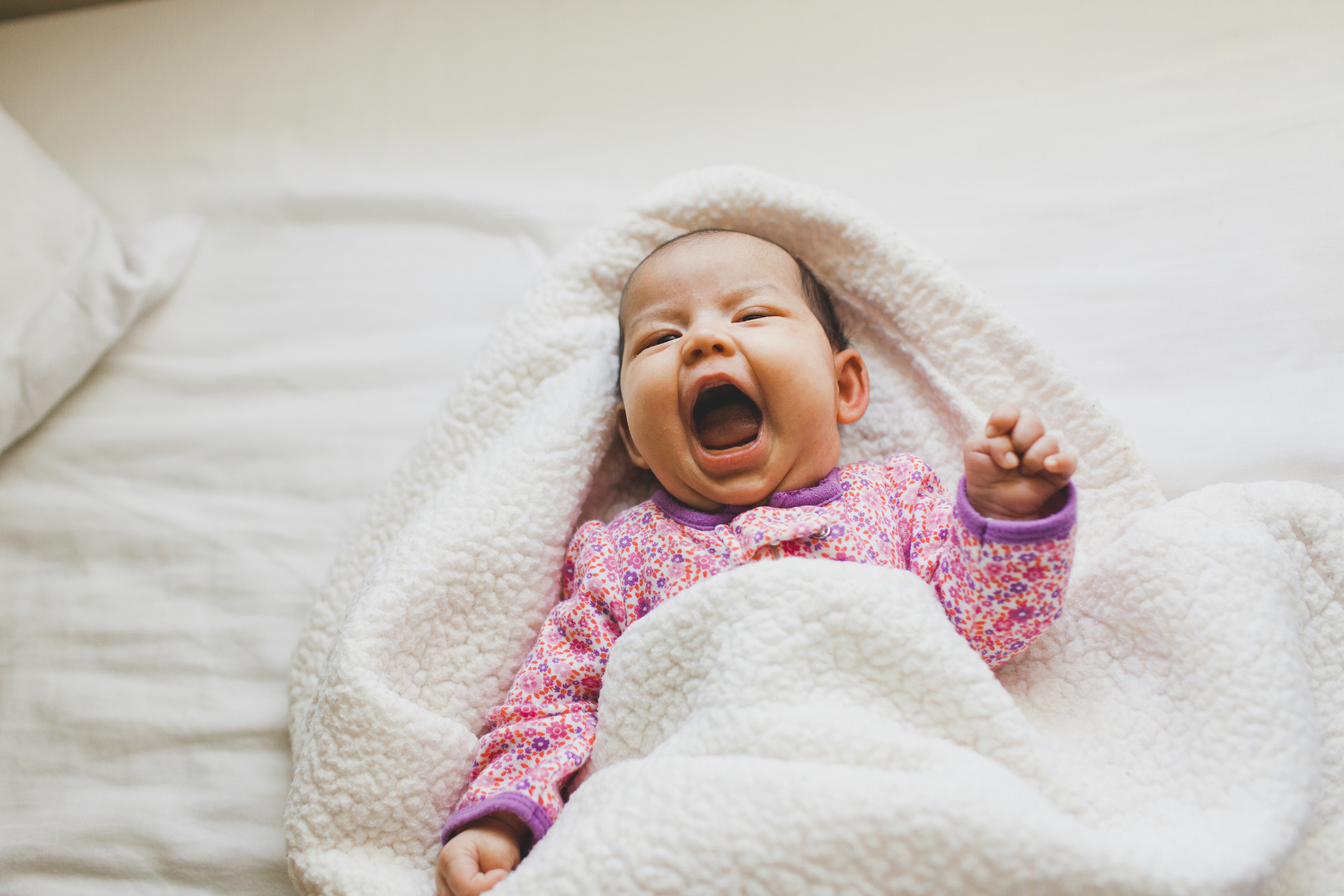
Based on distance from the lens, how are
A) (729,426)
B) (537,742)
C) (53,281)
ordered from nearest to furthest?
(537,742) < (729,426) < (53,281)

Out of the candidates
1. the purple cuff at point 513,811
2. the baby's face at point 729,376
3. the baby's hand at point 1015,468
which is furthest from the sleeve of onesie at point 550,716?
the baby's hand at point 1015,468

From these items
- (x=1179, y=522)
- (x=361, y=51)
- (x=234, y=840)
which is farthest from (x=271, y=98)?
(x=1179, y=522)

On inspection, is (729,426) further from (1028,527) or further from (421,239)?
(421,239)

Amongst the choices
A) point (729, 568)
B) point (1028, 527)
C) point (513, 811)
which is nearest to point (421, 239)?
point (729, 568)

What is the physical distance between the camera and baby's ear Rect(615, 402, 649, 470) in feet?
3.20

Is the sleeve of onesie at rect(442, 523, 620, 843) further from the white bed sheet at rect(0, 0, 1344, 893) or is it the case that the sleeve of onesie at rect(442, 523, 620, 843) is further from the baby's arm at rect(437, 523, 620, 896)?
the white bed sheet at rect(0, 0, 1344, 893)

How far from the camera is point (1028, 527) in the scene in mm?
710

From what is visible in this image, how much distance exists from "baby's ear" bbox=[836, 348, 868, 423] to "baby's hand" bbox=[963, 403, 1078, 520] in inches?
8.9

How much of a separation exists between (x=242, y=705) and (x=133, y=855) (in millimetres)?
178

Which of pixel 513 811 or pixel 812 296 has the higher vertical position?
pixel 812 296

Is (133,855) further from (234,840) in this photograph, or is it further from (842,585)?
(842,585)

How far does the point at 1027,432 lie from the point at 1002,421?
0.07 ft

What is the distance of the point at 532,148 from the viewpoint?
1285 mm

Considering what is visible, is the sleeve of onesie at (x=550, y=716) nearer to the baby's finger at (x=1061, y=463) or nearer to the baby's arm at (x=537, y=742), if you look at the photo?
the baby's arm at (x=537, y=742)
